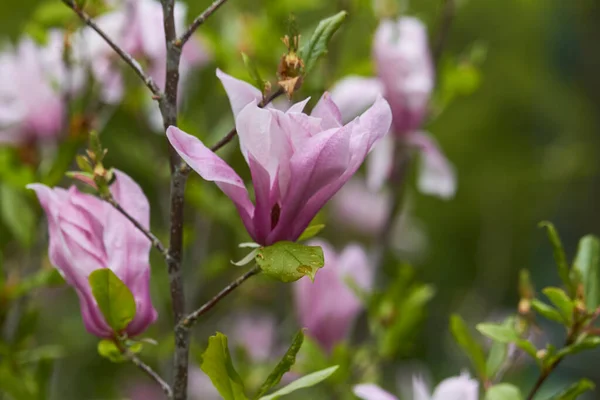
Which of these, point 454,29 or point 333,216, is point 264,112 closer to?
point 333,216

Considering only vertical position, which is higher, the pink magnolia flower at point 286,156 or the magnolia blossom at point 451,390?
the pink magnolia flower at point 286,156

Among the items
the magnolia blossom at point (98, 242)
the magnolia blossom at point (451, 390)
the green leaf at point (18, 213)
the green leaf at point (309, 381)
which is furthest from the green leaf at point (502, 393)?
the green leaf at point (18, 213)

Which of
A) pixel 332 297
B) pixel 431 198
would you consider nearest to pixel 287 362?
pixel 332 297

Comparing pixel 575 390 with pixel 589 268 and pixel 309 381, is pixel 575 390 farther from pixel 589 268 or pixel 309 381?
pixel 309 381

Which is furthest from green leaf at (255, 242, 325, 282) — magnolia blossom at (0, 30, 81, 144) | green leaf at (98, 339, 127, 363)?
magnolia blossom at (0, 30, 81, 144)

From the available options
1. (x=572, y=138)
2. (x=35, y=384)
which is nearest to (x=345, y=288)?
(x=35, y=384)

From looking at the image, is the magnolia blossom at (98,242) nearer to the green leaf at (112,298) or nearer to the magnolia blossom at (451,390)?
the green leaf at (112,298)
